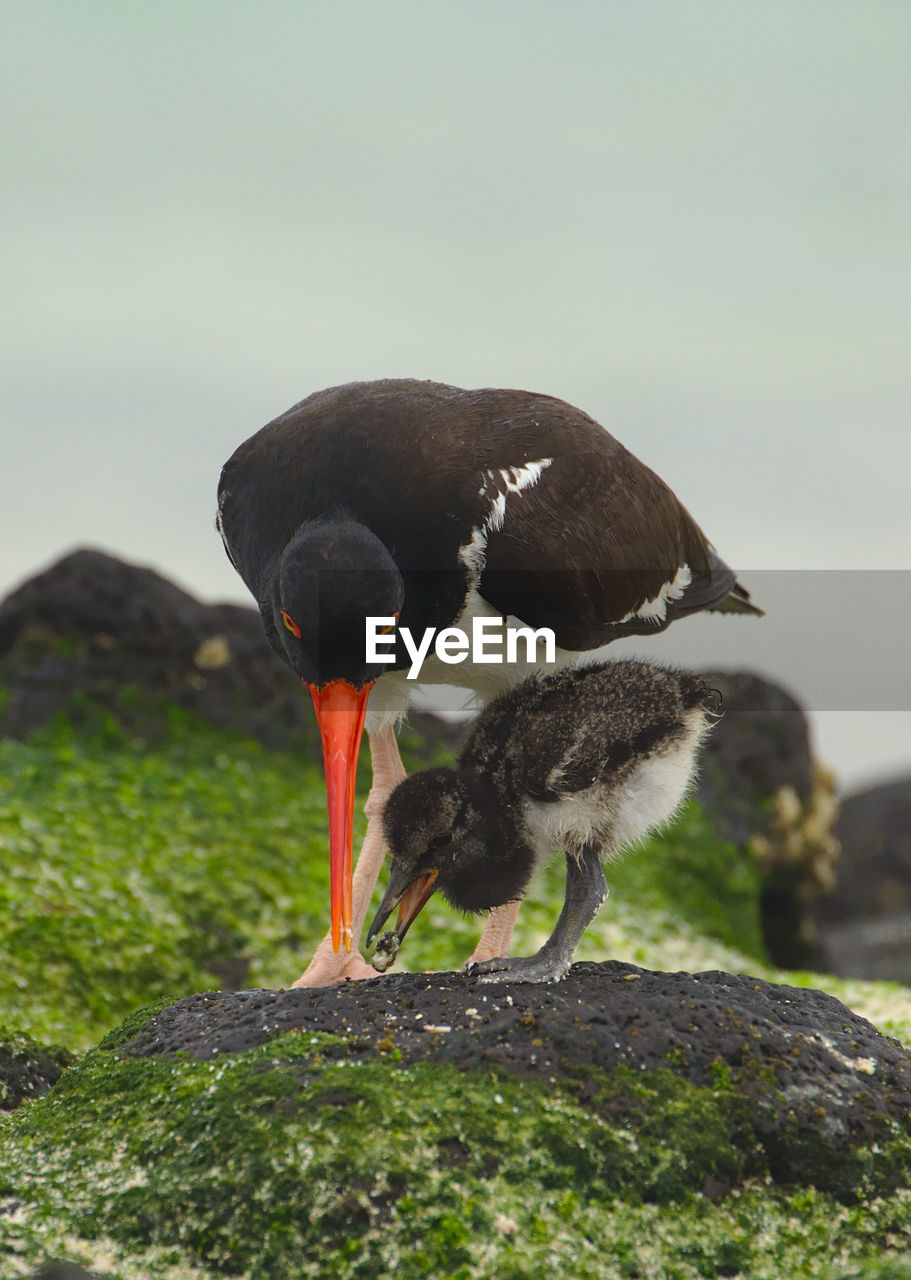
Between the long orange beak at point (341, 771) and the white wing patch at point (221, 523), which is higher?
the white wing patch at point (221, 523)

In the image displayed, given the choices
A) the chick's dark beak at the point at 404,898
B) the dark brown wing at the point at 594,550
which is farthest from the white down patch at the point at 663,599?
the chick's dark beak at the point at 404,898

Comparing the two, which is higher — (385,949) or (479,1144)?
(385,949)

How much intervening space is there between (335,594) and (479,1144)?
215 centimetres

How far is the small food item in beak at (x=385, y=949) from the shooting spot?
4.95m

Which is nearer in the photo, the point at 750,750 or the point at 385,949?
the point at 385,949

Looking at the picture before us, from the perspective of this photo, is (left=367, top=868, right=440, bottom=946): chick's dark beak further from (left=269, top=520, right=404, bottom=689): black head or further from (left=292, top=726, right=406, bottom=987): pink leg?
(left=292, top=726, right=406, bottom=987): pink leg

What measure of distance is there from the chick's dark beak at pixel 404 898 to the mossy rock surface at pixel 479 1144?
1.25ft

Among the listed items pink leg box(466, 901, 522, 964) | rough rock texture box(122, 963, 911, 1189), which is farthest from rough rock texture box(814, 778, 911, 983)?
rough rock texture box(122, 963, 911, 1189)

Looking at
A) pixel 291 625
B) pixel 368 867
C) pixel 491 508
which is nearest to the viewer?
pixel 291 625

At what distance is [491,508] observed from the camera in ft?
18.2

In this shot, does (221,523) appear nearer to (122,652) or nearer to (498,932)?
(498,932)

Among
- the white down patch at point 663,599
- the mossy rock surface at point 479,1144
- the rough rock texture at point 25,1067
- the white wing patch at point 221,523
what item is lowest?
the rough rock texture at point 25,1067

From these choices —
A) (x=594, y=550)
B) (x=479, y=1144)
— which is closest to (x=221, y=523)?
(x=594, y=550)

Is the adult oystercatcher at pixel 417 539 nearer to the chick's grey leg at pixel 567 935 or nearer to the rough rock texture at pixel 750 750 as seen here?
the chick's grey leg at pixel 567 935
